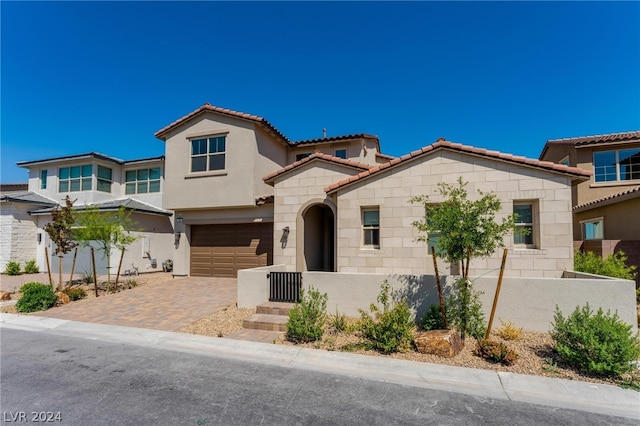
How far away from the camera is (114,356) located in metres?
7.05

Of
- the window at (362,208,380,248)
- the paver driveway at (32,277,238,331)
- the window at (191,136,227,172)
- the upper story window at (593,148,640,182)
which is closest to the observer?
the paver driveway at (32,277,238,331)

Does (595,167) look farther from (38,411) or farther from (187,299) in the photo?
(38,411)

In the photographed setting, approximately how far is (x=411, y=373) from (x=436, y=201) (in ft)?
18.7

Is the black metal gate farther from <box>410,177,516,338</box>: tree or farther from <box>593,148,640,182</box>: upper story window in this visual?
<box>593,148,640,182</box>: upper story window

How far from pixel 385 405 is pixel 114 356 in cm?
592

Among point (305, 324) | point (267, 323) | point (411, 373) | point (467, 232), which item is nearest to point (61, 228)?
point (267, 323)

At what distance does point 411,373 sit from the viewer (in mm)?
5961

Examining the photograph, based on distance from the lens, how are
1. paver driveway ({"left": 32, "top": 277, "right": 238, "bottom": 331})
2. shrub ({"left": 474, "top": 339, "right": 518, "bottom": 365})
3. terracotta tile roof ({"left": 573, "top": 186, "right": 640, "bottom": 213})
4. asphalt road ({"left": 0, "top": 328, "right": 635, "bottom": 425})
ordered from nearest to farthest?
asphalt road ({"left": 0, "top": 328, "right": 635, "bottom": 425})
shrub ({"left": 474, "top": 339, "right": 518, "bottom": 365})
paver driveway ({"left": 32, "top": 277, "right": 238, "bottom": 331})
terracotta tile roof ({"left": 573, "top": 186, "right": 640, "bottom": 213})

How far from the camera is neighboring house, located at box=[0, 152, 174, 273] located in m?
20.1

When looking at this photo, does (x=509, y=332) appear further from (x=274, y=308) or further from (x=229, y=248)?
(x=229, y=248)

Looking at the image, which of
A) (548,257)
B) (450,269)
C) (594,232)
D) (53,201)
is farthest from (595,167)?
(53,201)

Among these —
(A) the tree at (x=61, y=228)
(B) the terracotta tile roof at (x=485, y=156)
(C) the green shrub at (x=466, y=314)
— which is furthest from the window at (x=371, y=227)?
(A) the tree at (x=61, y=228)

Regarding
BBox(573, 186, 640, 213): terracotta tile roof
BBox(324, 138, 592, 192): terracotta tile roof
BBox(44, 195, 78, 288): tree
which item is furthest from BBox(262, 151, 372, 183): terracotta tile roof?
BBox(573, 186, 640, 213): terracotta tile roof

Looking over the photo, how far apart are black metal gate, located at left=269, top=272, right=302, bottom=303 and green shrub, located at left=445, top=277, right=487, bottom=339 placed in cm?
431
